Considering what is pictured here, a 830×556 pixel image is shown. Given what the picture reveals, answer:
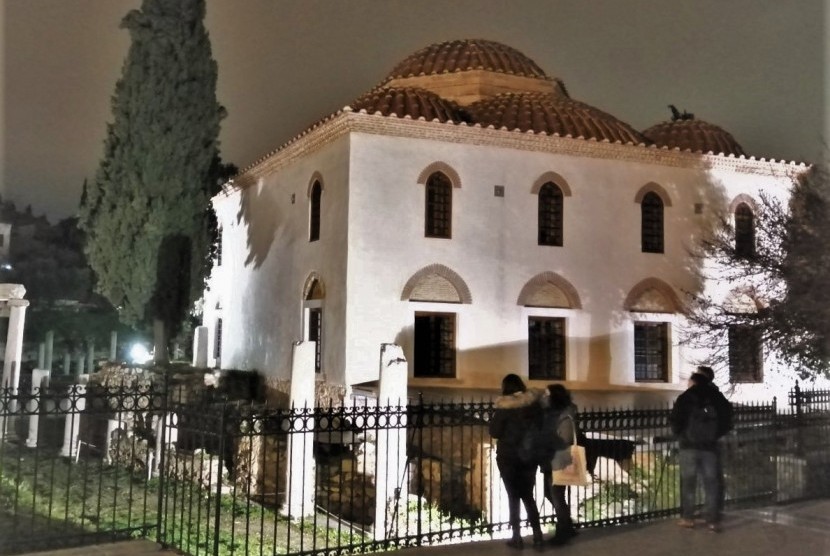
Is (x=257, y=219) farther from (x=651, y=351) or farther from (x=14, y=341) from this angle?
(x=651, y=351)

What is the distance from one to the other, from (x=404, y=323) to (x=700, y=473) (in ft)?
25.0

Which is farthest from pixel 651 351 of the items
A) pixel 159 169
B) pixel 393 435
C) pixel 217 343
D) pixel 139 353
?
pixel 139 353

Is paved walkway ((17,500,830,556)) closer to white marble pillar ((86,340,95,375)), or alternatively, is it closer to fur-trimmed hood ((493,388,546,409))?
fur-trimmed hood ((493,388,546,409))

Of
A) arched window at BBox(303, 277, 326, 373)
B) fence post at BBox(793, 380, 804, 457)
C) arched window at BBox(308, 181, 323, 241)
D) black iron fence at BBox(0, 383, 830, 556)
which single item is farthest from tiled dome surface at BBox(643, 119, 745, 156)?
fence post at BBox(793, 380, 804, 457)

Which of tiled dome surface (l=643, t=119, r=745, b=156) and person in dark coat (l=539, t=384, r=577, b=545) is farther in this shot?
tiled dome surface (l=643, t=119, r=745, b=156)

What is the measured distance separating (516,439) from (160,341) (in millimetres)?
13336

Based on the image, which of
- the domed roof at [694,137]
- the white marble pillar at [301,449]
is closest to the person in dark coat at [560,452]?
the white marble pillar at [301,449]

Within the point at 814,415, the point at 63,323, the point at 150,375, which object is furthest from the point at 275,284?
the point at 63,323

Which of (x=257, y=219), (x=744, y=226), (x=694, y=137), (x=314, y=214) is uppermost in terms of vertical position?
(x=694, y=137)

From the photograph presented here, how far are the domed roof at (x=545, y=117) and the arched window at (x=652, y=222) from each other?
1.32m

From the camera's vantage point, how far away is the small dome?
49.2 feet

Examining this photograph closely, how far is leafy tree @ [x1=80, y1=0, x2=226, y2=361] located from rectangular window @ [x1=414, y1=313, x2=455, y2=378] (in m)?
6.09

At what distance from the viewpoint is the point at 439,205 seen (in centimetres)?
1499

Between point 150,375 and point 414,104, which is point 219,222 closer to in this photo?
point 150,375
